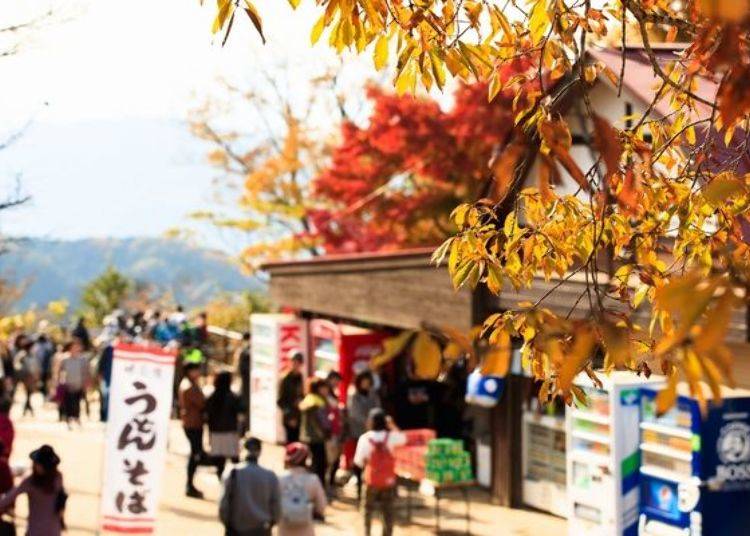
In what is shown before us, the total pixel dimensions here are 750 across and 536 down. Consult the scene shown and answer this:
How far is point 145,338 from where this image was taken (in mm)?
26703

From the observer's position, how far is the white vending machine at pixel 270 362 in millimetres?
20859

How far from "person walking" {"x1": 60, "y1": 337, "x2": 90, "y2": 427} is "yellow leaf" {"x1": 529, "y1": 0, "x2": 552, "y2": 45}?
1678 centimetres

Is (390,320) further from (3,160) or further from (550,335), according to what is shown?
(550,335)

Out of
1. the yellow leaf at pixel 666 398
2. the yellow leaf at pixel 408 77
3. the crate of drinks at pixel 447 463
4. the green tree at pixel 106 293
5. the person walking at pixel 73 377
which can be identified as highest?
the green tree at pixel 106 293

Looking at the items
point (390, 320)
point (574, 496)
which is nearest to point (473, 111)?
point (390, 320)

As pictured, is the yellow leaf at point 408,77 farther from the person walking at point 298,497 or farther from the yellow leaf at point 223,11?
the person walking at point 298,497

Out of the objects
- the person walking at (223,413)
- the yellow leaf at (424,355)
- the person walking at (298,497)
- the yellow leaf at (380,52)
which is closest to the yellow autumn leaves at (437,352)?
the yellow leaf at (424,355)

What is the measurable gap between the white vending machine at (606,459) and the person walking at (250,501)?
123 inches

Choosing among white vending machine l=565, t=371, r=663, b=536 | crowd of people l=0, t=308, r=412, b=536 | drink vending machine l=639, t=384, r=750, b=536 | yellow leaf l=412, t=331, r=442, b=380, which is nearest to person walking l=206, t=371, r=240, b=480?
crowd of people l=0, t=308, r=412, b=536

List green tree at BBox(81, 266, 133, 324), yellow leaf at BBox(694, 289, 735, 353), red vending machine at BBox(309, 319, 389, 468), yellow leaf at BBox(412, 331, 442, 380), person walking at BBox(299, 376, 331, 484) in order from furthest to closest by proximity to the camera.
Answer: green tree at BBox(81, 266, 133, 324) → red vending machine at BBox(309, 319, 389, 468) → person walking at BBox(299, 376, 331, 484) → yellow leaf at BBox(412, 331, 442, 380) → yellow leaf at BBox(694, 289, 735, 353)

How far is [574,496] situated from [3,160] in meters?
6.43

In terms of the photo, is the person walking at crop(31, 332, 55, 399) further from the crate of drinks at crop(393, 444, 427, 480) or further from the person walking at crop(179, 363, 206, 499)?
the crate of drinks at crop(393, 444, 427, 480)

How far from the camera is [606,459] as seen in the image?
13617 millimetres

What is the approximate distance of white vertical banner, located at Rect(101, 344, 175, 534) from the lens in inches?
501
